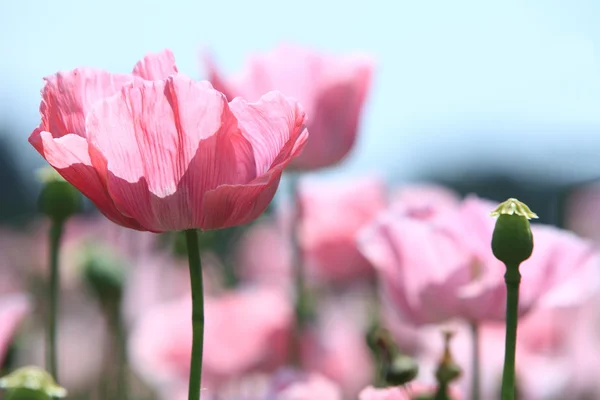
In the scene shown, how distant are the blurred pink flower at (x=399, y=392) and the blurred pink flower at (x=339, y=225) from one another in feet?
1.88

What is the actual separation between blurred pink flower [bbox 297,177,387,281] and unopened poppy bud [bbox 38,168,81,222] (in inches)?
20.1

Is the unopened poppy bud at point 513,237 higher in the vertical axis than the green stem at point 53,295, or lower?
higher

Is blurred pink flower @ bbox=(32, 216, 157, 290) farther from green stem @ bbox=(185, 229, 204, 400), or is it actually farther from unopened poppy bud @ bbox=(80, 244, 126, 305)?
green stem @ bbox=(185, 229, 204, 400)

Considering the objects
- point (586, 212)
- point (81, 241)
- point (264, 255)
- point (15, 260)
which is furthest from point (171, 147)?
point (15, 260)

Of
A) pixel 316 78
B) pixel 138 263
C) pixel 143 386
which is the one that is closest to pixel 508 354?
pixel 316 78

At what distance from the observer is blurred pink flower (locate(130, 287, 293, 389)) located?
116 centimetres

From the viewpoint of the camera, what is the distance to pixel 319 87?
3.45 feet

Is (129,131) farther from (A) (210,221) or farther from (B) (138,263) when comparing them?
(B) (138,263)

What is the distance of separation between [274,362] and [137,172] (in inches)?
25.8

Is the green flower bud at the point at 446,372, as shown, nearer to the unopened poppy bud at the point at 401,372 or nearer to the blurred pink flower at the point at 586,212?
the unopened poppy bud at the point at 401,372

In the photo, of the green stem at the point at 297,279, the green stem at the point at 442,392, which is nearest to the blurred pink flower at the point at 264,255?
the green stem at the point at 297,279

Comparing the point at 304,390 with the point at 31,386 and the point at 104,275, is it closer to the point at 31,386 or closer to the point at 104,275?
the point at 31,386

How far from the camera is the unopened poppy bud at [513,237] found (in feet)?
1.62

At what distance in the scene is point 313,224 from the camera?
1349 mm
